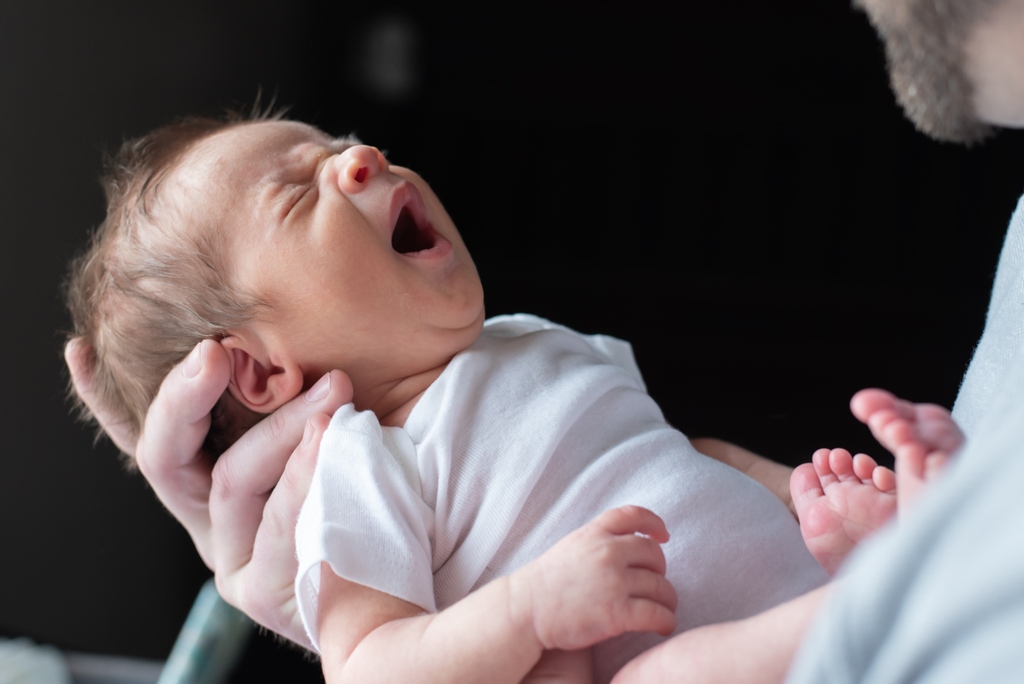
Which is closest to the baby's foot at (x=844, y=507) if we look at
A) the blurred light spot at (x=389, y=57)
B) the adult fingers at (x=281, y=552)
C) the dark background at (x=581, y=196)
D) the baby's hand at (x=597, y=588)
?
the baby's hand at (x=597, y=588)

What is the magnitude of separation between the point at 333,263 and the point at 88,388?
18.3 inches

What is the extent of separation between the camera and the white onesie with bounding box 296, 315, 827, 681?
85 cm

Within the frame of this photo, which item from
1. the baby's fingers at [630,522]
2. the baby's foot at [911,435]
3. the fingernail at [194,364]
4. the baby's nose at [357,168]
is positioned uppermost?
the baby's foot at [911,435]

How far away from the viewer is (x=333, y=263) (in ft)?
3.34

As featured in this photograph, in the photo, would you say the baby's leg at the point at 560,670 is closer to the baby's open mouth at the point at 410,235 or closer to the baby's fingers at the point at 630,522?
the baby's fingers at the point at 630,522

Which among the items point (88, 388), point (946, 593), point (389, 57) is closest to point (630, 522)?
point (946, 593)

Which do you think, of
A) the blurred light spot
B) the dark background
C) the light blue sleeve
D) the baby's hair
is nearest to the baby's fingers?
the light blue sleeve

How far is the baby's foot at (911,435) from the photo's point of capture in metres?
0.60

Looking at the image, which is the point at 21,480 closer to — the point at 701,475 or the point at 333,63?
the point at 333,63

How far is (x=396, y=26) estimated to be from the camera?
6.26 feet

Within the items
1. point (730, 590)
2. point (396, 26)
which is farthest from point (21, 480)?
point (730, 590)

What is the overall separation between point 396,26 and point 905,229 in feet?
3.77

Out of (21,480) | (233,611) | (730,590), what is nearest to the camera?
(730,590)

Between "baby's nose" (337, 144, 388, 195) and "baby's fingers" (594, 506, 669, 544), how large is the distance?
52cm
